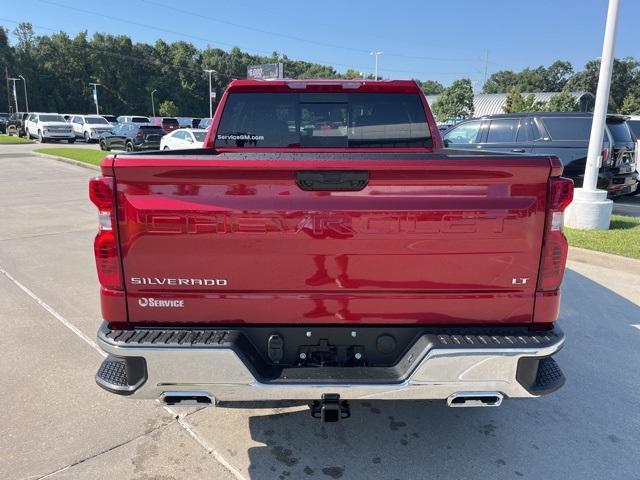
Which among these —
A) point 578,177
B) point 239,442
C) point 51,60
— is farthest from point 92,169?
point 51,60

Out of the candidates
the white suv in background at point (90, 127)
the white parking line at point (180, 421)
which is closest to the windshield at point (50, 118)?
the white suv in background at point (90, 127)

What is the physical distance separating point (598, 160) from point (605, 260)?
227 cm

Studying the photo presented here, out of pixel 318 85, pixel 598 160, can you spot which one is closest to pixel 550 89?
pixel 598 160

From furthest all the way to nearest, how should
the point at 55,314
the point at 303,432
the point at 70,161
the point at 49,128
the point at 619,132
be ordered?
the point at 49,128 < the point at 70,161 < the point at 619,132 < the point at 55,314 < the point at 303,432

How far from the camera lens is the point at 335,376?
91.2 inches

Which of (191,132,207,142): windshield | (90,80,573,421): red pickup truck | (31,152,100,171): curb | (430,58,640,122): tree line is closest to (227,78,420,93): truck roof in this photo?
(90,80,573,421): red pickup truck

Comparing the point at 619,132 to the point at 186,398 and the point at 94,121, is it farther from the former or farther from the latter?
the point at 94,121

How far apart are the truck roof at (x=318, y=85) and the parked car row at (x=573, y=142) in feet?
21.2

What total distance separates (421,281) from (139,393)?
1472 millimetres

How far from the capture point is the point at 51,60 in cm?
8081

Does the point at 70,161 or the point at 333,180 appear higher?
the point at 333,180

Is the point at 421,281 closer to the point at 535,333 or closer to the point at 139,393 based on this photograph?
the point at 535,333

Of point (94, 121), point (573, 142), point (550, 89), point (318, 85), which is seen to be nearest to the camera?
point (318, 85)

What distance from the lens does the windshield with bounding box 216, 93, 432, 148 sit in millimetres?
3934
